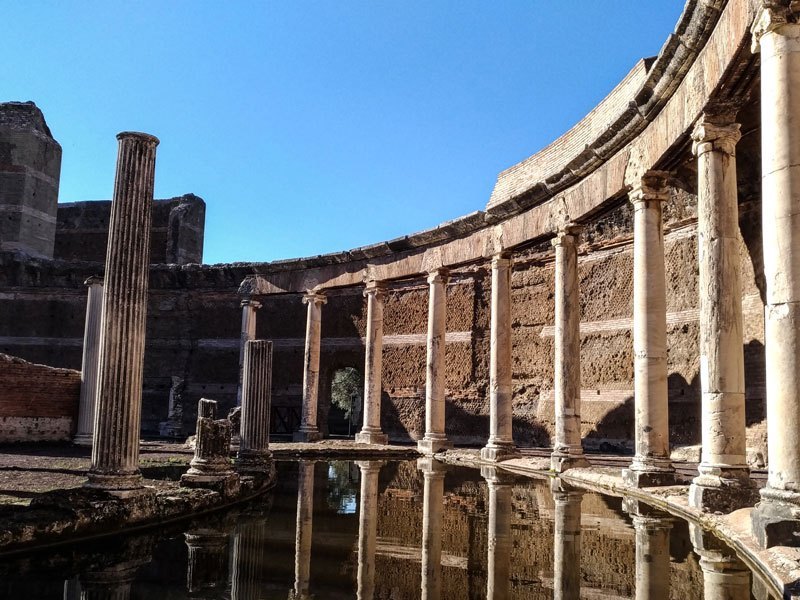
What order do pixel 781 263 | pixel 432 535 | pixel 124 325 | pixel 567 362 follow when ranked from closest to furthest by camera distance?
pixel 781 263, pixel 432 535, pixel 124 325, pixel 567 362

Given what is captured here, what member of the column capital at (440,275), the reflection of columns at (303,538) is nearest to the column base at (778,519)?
the reflection of columns at (303,538)

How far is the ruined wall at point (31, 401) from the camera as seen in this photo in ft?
55.9

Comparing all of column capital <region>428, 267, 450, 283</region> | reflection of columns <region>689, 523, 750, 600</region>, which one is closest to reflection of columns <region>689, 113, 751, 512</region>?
reflection of columns <region>689, 523, 750, 600</region>

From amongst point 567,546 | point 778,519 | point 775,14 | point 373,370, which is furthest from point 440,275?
point 778,519

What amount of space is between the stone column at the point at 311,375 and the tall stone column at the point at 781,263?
→ 17.1m

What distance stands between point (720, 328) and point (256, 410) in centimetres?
783

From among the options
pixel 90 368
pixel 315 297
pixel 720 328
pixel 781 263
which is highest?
pixel 315 297

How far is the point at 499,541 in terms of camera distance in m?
7.03

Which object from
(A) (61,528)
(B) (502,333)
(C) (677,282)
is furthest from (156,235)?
(A) (61,528)

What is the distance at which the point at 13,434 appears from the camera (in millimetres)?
17094

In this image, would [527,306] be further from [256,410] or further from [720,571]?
[720,571]

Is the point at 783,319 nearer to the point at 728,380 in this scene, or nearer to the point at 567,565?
the point at 728,380

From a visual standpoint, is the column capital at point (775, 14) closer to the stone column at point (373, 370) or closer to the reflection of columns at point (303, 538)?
the reflection of columns at point (303, 538)

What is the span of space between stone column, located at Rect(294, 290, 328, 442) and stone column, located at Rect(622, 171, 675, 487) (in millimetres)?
12944
